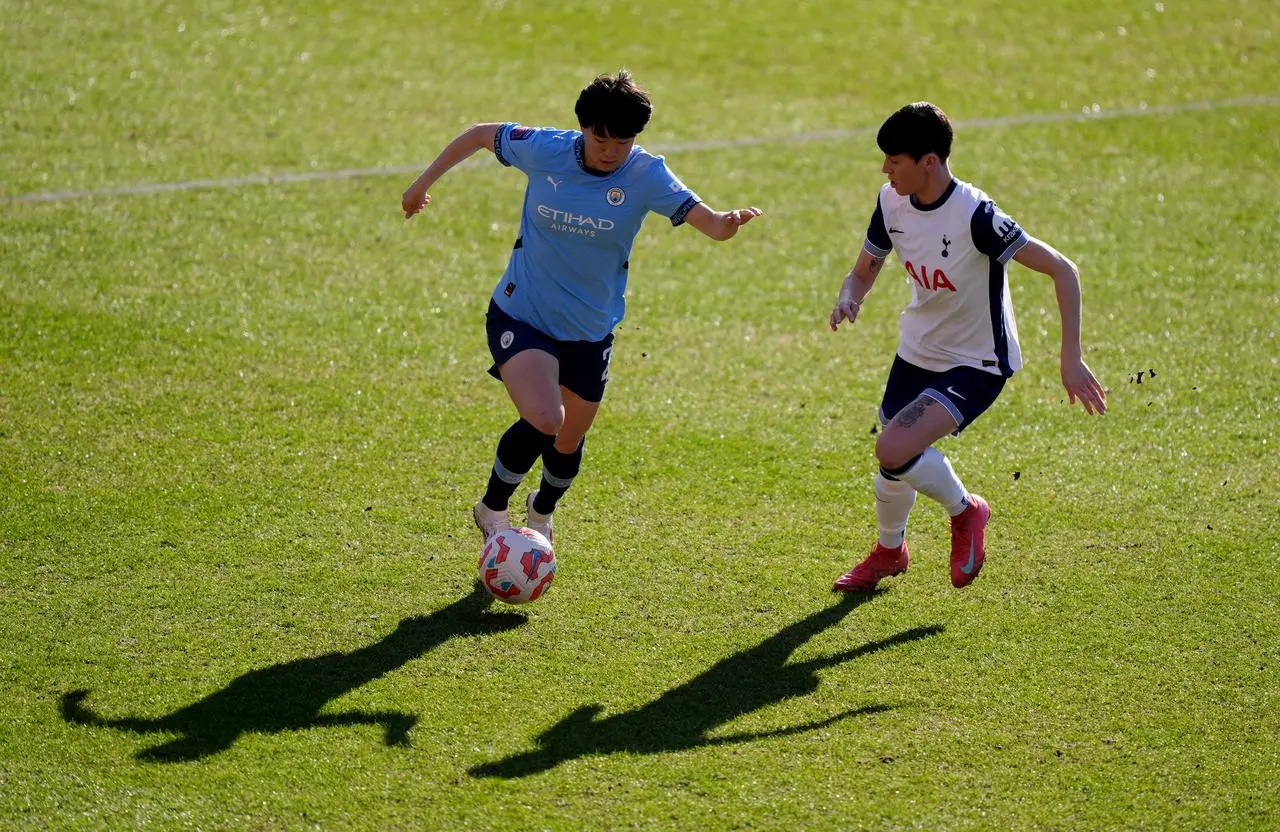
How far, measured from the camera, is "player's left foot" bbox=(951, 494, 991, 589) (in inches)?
271

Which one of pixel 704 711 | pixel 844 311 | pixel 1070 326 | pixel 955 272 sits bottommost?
pixel 704 711

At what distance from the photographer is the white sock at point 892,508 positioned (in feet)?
23.0

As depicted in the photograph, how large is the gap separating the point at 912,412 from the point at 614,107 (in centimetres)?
199

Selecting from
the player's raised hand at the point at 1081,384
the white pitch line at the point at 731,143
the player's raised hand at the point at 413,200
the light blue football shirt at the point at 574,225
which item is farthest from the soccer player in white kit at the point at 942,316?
the white pitch line at the point at 731,143

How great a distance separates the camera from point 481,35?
1553cm

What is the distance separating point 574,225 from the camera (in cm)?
668

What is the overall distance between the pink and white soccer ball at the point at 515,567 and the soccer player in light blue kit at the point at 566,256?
453mm

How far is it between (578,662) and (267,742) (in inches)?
56.2

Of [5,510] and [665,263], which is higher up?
[665,263]

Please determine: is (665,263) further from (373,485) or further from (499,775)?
(499,775)

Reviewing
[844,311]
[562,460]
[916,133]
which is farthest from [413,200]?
[916,133]

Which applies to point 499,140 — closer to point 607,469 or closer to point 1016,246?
point 607,469

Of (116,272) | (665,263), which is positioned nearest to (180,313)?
(116,272)

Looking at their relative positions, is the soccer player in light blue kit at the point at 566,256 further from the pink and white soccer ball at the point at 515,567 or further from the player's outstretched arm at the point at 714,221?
the pink and white soccer ball at the point at 515,567
